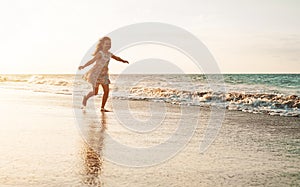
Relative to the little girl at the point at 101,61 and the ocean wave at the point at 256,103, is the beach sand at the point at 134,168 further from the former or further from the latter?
the ocean wave at the point at 256,103

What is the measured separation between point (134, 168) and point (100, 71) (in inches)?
275

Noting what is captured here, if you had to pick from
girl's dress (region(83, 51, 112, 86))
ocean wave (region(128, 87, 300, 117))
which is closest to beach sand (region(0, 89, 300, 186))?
girl's dress (region(83, 51, 112, 86))

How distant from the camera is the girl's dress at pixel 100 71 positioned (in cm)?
1145

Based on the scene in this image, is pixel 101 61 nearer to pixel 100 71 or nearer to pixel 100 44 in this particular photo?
pixel 100 71

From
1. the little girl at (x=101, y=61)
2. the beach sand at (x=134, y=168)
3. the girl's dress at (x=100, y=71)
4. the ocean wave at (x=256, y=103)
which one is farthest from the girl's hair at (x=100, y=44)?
the ocean wave at (x=256, y=103)

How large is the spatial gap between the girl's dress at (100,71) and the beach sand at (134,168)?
Result: 2.66m

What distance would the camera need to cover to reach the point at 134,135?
743 cm

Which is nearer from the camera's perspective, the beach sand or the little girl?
the beach sand

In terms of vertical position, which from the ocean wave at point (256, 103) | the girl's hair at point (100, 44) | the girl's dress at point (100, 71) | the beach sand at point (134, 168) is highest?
the girl's hair at point (100, 44)

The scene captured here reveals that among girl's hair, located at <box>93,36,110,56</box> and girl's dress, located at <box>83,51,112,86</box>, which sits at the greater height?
girl's hair, located at <box>93,36,110,56</box>

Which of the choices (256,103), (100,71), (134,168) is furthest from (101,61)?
(134,168)

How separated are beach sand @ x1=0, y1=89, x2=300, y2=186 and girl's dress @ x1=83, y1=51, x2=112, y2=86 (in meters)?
2.66

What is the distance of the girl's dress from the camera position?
37.6 feet

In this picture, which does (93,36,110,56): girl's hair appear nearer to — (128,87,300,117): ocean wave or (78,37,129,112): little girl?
(78,37,129,112): little girl
